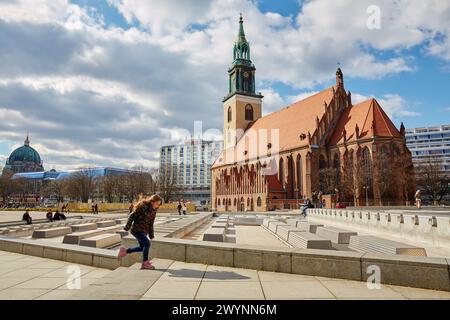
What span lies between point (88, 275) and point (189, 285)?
2.91 meters

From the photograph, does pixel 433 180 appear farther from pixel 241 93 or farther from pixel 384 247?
pixel 384 247

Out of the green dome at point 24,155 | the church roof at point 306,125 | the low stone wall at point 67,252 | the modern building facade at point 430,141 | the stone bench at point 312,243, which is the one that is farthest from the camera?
the green dome at point 24,155

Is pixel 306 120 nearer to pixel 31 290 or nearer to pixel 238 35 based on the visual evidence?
pixel 238 35

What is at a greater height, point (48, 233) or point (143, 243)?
point (143, 243)

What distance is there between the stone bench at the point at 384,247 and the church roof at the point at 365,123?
4126cm

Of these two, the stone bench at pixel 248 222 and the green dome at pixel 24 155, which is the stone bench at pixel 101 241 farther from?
the green dome at pixel 24 155

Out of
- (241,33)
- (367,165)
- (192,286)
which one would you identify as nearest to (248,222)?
(192,286)

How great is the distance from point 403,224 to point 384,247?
671cm

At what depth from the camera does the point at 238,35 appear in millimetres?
78375

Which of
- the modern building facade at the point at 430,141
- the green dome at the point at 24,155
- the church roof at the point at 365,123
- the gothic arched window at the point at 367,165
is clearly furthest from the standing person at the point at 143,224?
the green dome at the point at 24,155

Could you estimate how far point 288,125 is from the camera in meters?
63.3

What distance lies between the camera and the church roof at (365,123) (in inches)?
1884

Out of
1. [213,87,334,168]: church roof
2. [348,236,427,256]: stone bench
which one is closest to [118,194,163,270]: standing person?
[348,236,427,256]: stone bench
